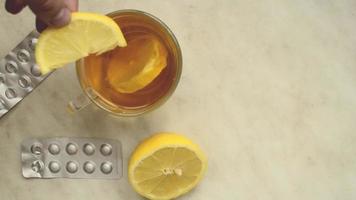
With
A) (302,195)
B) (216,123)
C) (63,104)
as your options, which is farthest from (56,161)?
(302,195)

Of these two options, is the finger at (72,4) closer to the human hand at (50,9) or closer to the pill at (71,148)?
the human hand at (50,9)

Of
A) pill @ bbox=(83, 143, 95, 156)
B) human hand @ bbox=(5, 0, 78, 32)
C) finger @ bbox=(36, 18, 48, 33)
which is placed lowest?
pill @ bbox=(83, 143, 95, 156)

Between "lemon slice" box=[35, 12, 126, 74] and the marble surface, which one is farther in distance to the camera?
the marble surface

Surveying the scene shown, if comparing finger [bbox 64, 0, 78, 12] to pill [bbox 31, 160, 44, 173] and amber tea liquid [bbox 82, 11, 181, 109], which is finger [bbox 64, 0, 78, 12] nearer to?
amber tea liquid [bbox 82, 11, 181, 109]

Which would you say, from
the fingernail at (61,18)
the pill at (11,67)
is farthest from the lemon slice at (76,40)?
the pill at (11,67)

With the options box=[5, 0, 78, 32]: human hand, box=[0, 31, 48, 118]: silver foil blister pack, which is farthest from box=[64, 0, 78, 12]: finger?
box=[0, 31, 48, 118]: silver foil blister pack

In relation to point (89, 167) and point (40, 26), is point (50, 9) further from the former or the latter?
point (89, 167)

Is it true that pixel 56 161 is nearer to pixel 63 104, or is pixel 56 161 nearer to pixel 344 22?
pixel 63 104
